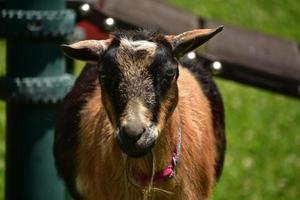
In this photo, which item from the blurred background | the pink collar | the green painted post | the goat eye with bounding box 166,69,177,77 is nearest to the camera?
the goat eye with bounding box 166,69,177,77

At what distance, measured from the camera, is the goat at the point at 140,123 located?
14.3ft

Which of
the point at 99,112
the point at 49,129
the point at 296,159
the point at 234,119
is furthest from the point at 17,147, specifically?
the point at 234,119

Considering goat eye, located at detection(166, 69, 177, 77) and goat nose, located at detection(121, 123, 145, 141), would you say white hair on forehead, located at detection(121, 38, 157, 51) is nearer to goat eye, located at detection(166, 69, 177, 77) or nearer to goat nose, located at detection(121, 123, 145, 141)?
goat eye, located at detection(166, 69, 177, 77)

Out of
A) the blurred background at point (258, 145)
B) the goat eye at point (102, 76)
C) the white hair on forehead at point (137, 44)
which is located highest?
the white hair on forehead at point (137, 44)

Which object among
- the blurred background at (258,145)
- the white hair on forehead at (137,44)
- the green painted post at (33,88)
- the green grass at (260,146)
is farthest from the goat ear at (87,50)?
the green grass at (260,146)

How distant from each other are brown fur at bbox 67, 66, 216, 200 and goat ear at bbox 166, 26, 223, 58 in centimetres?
30

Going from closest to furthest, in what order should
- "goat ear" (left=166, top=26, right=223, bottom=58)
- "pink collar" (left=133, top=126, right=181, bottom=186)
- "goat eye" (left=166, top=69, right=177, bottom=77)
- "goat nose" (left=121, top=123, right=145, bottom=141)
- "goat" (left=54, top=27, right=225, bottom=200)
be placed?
"goat nose" (left=121, top=123, right=145, bottom=141)
"goat" (left=54, top=27, right=225, bottom=200)
"goat eye" (left=166, top=69, right=177, bottom=77)
"goat ear" (left=166, top=26, right=223, bottom=58)
"pink collar" (left=133, top=126, right=181, bottom=186)

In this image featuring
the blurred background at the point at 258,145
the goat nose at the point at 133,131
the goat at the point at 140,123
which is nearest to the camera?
the goat nose at the point at 133,131

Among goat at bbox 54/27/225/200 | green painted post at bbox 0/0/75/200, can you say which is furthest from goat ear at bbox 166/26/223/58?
green painted post at bbox 0/0/75/200

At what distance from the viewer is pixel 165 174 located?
4832mm

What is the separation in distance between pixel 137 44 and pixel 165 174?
0.73 metres

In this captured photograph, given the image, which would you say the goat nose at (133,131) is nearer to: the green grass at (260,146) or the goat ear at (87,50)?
the goat ear at (87,50)

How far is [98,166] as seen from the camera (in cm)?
513

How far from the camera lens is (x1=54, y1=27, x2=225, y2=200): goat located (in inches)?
171
